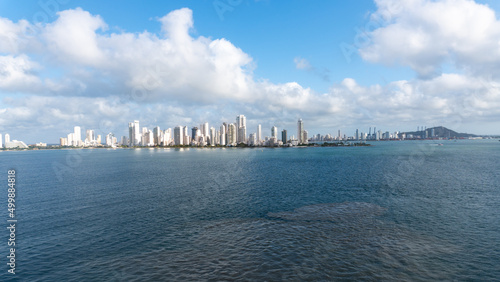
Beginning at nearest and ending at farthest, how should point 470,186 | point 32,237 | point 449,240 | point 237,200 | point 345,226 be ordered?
point 449,240
point 32,237
point 345,226
point 237,200
point 470,186

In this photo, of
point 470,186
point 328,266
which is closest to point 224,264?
point 328,266

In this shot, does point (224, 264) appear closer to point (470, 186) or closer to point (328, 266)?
point (328, 266)

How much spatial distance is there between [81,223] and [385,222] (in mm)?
51319

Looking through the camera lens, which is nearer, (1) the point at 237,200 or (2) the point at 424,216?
(2) the point at 424,216

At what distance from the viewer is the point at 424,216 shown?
4325cm

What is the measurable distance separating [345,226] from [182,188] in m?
47.7

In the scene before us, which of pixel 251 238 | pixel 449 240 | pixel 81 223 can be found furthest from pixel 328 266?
pixel 81 223

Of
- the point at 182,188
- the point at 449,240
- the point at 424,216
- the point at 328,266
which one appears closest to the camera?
the point at 328,266

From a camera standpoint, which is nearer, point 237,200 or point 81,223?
point 81,223

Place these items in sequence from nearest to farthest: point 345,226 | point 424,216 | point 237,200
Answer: point 345,226, point 424,216, point 237,200

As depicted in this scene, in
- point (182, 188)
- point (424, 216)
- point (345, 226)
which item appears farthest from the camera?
point (182, 188)

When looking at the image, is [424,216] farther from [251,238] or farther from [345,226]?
[251,238]

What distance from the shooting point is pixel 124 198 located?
2334 inches

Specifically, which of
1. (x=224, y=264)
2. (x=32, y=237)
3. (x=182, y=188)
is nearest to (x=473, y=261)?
(x=224, y=264)
